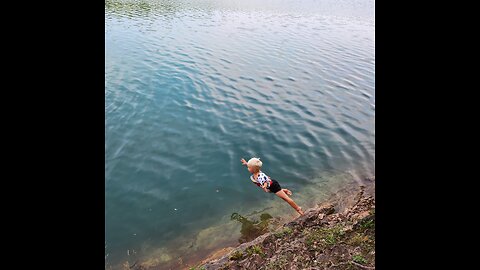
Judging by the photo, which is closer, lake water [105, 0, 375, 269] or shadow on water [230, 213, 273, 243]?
shadow on water [230, 213, 273, 243]

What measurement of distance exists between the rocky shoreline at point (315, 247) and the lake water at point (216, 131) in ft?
5.01

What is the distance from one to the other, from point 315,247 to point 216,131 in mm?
8946

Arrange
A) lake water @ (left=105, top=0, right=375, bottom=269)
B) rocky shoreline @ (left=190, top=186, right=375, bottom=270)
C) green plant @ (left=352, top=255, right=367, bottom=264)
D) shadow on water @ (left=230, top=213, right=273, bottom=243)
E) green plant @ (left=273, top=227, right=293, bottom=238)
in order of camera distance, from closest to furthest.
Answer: green plant @ (left=352, top=255, right=367, bottom=264) < rocky shoreline @ (left=190, top=186, right=375, bottom=270) < green plant @ (left=273, top=227, right=293, bottom=238) < shadow on water @ (left=230, top=213, right=273, bottom=243) < lake water @ (left=105, top=0, right=375, bottom=269)

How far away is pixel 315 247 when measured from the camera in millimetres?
6773

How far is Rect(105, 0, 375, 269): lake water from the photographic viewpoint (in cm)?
964

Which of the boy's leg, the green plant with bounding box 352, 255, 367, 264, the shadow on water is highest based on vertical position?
the green plant with bounding box 352, 255, 367, 264

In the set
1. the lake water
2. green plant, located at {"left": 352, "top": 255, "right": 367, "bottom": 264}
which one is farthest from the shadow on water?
green plant, located at {"left": 352, "top": 255, "right": 367, "bottom": 264}

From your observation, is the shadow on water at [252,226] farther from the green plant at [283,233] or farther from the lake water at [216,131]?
the green plant at [283,233]

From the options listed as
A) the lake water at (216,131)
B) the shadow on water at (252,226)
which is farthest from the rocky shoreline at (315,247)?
the lake water at (216,131)

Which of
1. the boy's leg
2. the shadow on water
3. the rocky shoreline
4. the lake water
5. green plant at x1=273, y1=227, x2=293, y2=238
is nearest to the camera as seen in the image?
the rocky shoreline

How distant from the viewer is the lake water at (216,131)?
9.64 m

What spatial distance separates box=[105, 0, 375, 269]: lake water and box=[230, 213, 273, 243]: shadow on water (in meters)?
0.18

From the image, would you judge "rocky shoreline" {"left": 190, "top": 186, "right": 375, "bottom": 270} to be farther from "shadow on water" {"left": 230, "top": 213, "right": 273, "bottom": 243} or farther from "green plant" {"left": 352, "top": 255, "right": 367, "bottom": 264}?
"shadow on water" {"left": 230, "top": 213, "right": 273, "bottom": 243}
